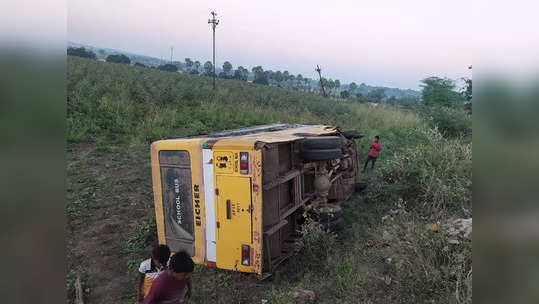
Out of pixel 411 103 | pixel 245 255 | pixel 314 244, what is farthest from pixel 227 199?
pixel 411 103

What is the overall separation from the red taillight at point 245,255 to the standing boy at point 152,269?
121 centimetres

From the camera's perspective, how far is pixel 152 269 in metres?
3.50

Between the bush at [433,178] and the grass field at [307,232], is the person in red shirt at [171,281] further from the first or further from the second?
the bush at [433,178]

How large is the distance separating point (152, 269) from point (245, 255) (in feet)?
4.36

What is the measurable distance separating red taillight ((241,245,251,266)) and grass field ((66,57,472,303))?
403mm

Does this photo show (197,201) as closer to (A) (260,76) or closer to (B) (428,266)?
(B) (428,266)

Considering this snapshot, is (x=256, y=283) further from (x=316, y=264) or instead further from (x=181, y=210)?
(x=181, y=210)

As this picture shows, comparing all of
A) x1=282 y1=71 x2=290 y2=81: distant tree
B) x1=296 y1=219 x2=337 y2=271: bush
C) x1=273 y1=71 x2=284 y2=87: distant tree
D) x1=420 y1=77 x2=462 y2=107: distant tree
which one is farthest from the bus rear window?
x1=282 y1=71 x2=290 y2=81: distant tree

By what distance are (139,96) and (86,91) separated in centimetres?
205

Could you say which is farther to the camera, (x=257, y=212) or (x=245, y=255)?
(x=245, y=255)

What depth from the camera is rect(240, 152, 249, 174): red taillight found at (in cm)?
446

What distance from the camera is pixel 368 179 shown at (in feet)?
32.2

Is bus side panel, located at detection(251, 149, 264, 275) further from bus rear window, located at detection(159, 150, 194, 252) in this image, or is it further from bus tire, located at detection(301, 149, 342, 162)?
bus tire, located at detection(301, 149, 342, 162)
